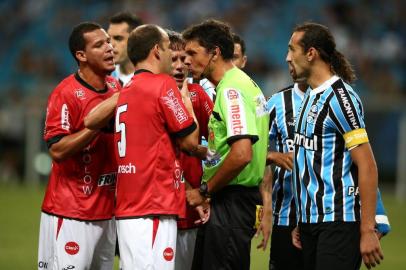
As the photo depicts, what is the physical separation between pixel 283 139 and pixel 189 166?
106 centimetres

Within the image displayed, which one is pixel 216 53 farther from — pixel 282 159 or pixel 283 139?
pixel 283 139

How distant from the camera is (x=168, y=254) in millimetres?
5586

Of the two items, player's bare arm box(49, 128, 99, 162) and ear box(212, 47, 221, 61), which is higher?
ear box(212, 47, 221, 61)

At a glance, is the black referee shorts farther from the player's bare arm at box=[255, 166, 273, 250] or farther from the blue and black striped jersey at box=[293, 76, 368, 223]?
the player's bare arm at box=[255, 166, 273, 250]

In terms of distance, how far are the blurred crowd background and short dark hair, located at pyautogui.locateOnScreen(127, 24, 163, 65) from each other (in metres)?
13.3

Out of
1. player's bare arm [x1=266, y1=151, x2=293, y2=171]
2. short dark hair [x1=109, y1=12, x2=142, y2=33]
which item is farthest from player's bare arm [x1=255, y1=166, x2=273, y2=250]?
short dark hair [x1=109, y1=12, x2=142, y2=33]

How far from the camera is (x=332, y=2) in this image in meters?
21.7

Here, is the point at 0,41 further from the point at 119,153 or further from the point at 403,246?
the point at 119,153

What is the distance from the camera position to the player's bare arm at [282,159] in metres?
6.64

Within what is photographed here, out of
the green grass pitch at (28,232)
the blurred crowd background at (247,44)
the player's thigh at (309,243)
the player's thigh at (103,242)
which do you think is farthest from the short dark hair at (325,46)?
the blurred crowd background at (247,44)

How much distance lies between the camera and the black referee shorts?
5.90m

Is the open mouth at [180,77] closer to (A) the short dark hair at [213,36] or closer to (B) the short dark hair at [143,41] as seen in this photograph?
(A) the short dark hair at [213,36]

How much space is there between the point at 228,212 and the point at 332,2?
16583mm

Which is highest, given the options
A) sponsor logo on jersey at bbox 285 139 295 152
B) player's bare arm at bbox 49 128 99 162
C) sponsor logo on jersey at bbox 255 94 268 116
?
sponsor logo on jersey at bbox 255 94 268 116
